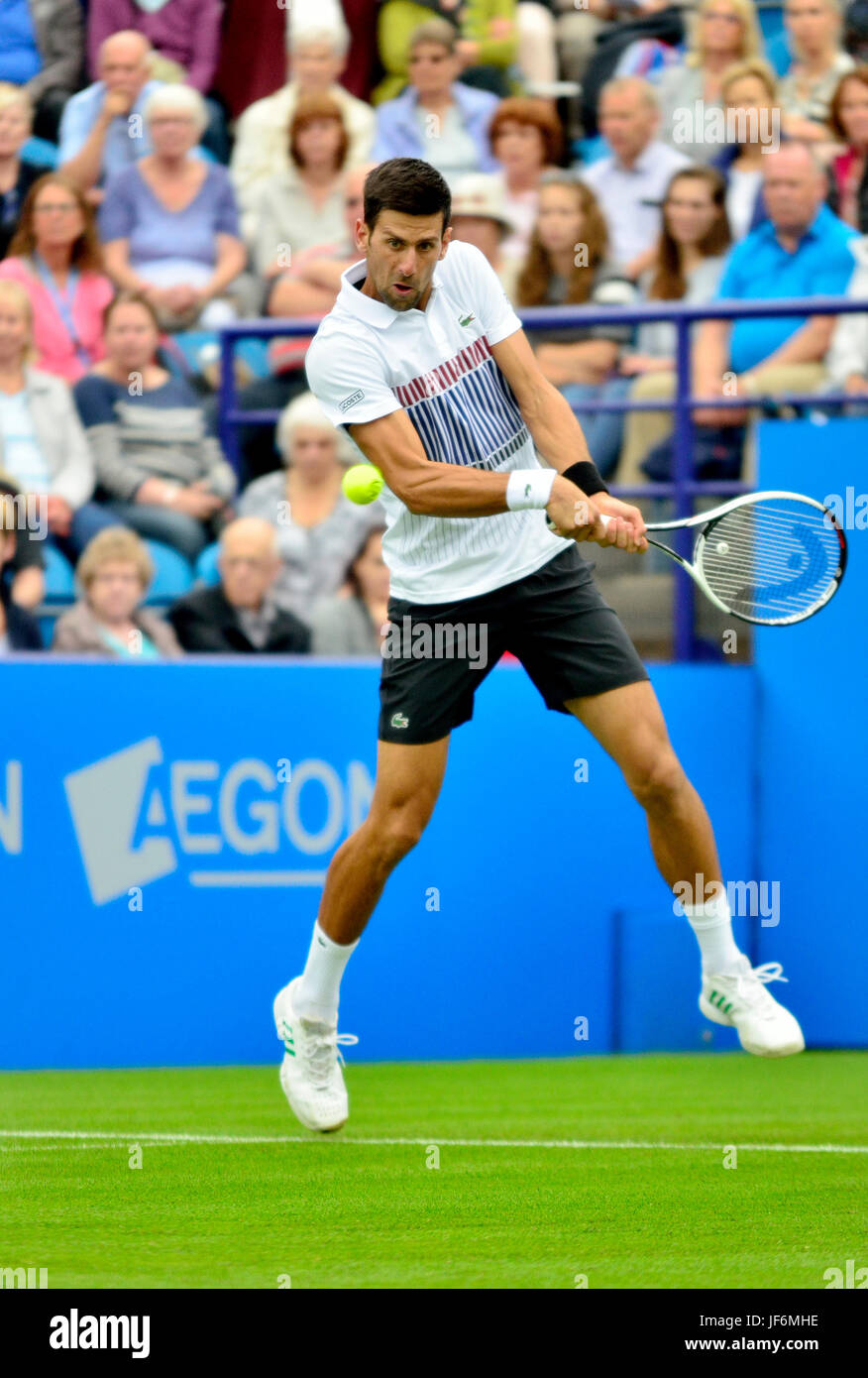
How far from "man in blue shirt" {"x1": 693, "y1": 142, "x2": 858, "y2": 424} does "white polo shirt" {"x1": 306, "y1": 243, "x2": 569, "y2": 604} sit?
2.99 meters

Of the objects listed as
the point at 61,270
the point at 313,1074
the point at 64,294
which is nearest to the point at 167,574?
the point at 64,294

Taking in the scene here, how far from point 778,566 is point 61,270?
4.96 meters

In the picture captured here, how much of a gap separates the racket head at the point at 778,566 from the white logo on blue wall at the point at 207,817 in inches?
81.3

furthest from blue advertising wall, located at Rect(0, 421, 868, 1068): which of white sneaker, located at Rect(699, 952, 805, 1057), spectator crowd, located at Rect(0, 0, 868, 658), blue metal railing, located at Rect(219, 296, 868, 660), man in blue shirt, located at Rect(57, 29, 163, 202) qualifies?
man in blue shirt, located at Rect(57, 29, 163, 202)

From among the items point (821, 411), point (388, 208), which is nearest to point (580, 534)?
point (388, 208)

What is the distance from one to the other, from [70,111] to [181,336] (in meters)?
1.53

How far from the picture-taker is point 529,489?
536cm

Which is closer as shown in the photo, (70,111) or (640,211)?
(640,211)

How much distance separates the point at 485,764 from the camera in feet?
26.8

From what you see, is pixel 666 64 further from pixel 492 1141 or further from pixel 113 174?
pixel 492 1141

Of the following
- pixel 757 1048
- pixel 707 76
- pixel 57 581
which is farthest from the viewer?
pixel 707 76

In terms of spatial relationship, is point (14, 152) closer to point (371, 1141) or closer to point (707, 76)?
point (707, 76)

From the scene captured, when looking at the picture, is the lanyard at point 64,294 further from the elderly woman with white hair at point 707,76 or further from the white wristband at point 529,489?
the white wristband at point 529,489

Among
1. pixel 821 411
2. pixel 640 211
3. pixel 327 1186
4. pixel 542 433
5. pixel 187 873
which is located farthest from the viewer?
pixel 640 211
